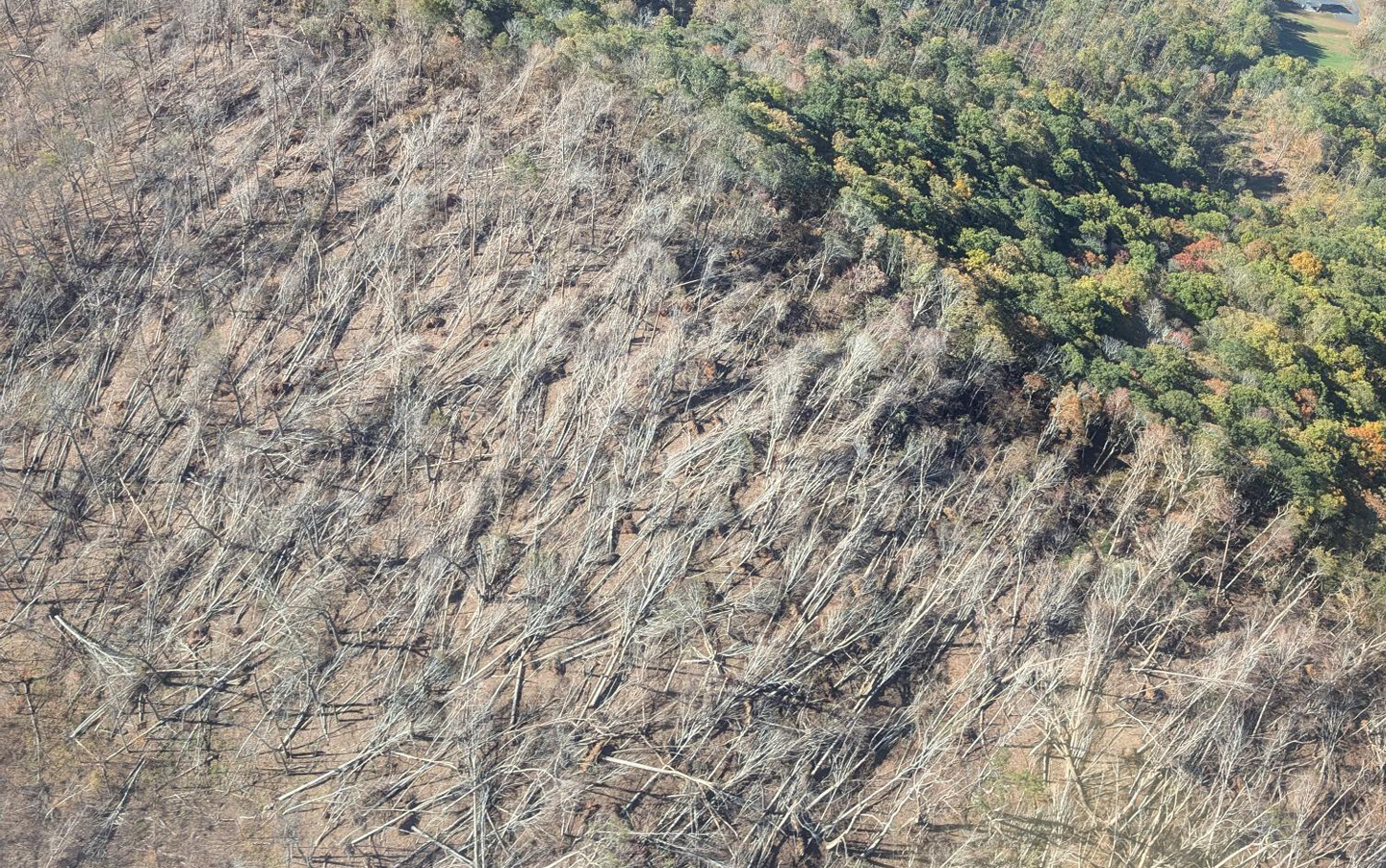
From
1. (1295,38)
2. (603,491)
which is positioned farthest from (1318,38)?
(603,491)

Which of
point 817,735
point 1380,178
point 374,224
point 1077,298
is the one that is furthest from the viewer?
point 1380,178

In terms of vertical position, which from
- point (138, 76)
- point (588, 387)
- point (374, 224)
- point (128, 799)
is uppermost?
point (138, 76)

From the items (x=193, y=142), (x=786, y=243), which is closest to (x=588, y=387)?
A: (x=786, y=243)

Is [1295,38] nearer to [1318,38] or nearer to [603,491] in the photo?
[1318,38]

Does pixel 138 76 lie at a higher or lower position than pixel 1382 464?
higher

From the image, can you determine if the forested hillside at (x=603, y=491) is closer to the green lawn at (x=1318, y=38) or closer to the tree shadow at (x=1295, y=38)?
the tree shadow at (x=1295, y=38)

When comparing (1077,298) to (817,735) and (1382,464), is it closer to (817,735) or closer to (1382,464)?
(1382,464)
